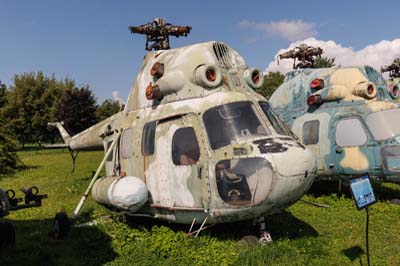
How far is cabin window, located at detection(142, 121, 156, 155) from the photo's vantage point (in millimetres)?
7246

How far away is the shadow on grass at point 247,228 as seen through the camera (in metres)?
7.12

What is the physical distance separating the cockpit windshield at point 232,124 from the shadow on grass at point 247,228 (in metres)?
1.83

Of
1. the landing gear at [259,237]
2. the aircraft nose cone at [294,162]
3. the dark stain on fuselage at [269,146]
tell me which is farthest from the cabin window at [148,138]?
the aircraft nose cone at [294,162]

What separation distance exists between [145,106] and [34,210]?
5.51 m

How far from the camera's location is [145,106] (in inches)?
311

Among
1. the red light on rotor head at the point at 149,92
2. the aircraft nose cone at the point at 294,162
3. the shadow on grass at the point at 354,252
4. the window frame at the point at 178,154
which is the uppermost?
the red light on rotor head at the point at 149,92

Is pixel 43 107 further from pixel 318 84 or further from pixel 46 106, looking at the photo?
pixel 318 84

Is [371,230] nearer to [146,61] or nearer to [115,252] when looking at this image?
[115,252]

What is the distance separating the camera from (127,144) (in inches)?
314

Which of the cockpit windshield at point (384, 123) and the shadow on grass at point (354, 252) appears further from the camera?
the cockpit windshield at point (384, 123)

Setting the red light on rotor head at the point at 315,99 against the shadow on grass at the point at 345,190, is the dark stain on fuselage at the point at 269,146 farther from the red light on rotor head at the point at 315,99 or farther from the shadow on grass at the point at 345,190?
the shadow on grass at the point at 345,190

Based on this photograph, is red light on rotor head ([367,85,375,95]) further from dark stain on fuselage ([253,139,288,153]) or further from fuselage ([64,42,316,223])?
dark stain on fuselage ([253,139,288,153])

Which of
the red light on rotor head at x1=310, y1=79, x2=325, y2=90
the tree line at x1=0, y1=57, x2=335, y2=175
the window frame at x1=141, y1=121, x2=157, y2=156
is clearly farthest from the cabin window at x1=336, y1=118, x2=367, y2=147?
the tree line at x1=0, y1=57, x2=335, y2=175

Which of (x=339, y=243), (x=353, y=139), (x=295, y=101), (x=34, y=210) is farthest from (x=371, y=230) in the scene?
(x=34, y=210)
